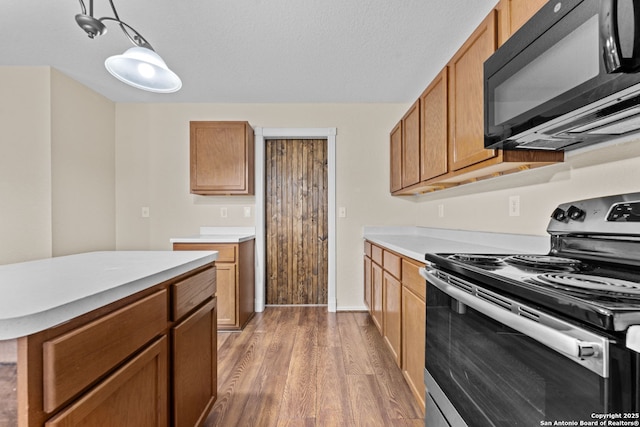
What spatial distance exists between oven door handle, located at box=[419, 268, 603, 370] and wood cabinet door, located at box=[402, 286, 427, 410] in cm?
61

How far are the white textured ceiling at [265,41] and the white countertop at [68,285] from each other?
5.43 ft

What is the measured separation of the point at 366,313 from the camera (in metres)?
3.33

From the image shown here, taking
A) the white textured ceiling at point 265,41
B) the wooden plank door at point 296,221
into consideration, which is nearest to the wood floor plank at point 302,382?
the wooden plank door at point 296,221

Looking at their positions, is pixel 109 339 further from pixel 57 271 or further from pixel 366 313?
pixel 366 313

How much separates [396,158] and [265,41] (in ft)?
5.30

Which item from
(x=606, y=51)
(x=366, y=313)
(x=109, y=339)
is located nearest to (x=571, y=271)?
(x=606, y=51)

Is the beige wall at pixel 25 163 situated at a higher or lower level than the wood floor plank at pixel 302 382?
higher

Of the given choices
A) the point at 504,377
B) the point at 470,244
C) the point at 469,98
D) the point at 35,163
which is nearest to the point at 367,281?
the point at 470,244

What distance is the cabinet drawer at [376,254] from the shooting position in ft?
8.15

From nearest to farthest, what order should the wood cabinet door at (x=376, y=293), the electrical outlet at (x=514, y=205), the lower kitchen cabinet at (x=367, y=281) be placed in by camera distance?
the electrical outlet at (x=514, y=205) < the wood cabinet door at (x=376, y=293) < the lower kitchen cabinet at (x=367, y=281)

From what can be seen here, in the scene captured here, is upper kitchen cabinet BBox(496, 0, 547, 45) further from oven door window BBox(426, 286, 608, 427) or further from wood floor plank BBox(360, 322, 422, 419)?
wood floor plank BBox(360, 322, 422, 419)

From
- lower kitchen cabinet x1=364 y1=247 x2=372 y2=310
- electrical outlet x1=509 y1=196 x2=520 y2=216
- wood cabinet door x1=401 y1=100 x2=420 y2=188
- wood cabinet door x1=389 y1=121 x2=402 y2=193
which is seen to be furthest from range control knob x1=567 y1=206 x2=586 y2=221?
lower kitchen cabinet x1=364 y1=247 x2=372 y2=310

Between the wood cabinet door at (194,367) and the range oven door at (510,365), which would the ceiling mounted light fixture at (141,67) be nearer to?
the wood cabinet door at (194,367)

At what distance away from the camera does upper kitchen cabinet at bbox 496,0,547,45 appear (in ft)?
3.67
